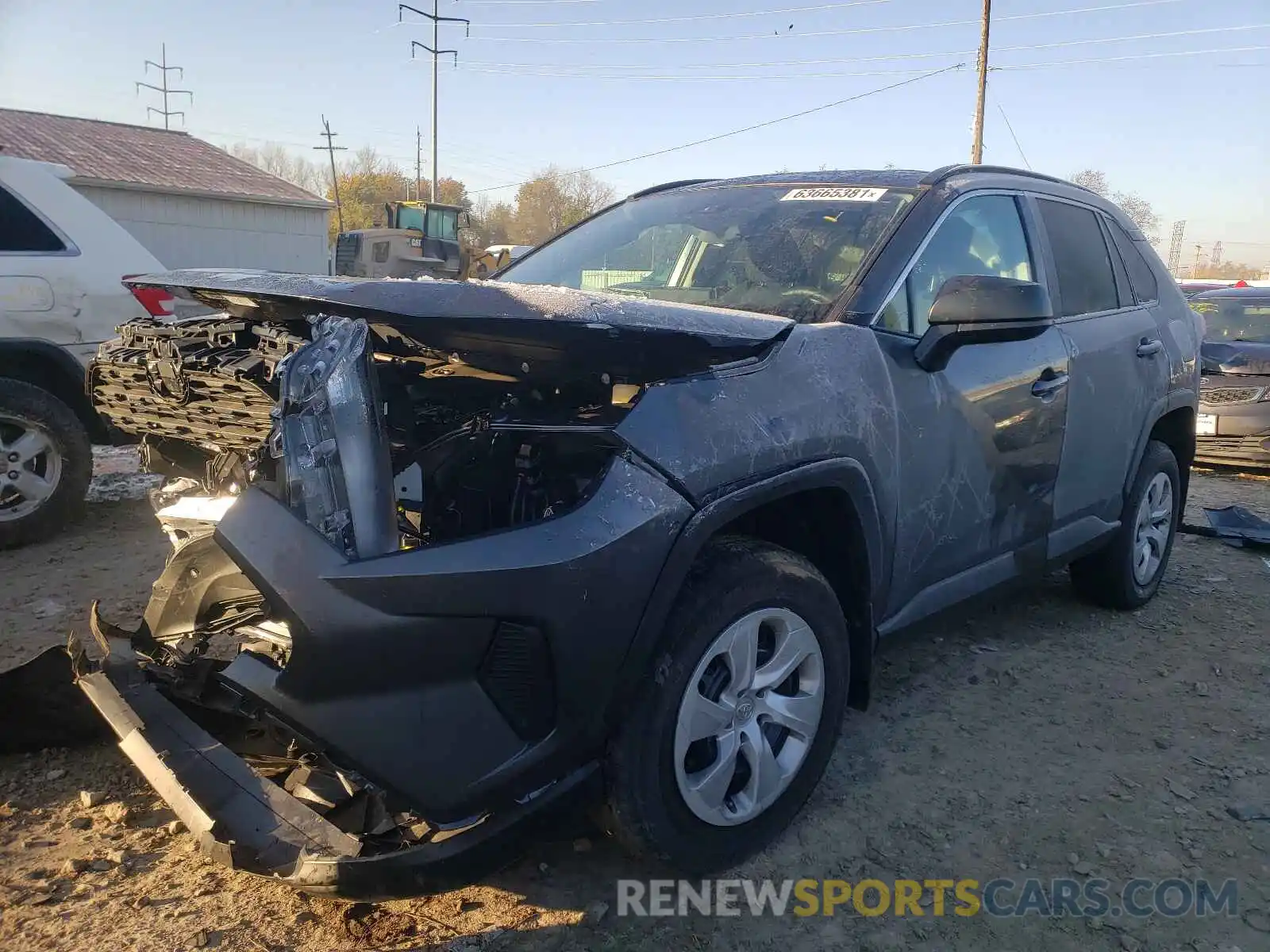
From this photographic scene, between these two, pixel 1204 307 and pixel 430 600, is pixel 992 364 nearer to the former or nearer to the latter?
pixel 430 600

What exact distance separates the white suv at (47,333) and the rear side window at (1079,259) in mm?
4143

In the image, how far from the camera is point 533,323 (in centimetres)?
206

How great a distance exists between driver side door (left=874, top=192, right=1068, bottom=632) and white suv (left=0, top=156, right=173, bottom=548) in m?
3.69

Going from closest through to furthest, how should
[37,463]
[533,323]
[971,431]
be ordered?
[533,323] → [971,431] → [37,463]

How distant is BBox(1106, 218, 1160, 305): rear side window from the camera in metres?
4.29

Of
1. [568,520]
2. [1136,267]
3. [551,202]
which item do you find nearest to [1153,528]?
[1136,267]

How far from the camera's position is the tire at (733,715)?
2111 mm

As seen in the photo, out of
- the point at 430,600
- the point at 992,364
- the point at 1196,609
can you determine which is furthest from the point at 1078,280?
the point at 430,600

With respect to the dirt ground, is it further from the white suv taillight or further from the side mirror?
the white suv taillight

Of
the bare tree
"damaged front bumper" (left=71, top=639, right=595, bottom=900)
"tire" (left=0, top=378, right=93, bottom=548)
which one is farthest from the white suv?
the bare tree

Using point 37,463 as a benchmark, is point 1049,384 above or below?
above

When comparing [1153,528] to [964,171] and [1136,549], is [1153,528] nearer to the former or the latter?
[1136,549]

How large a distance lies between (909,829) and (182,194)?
25549 millimetres

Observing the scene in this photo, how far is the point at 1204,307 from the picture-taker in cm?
958
